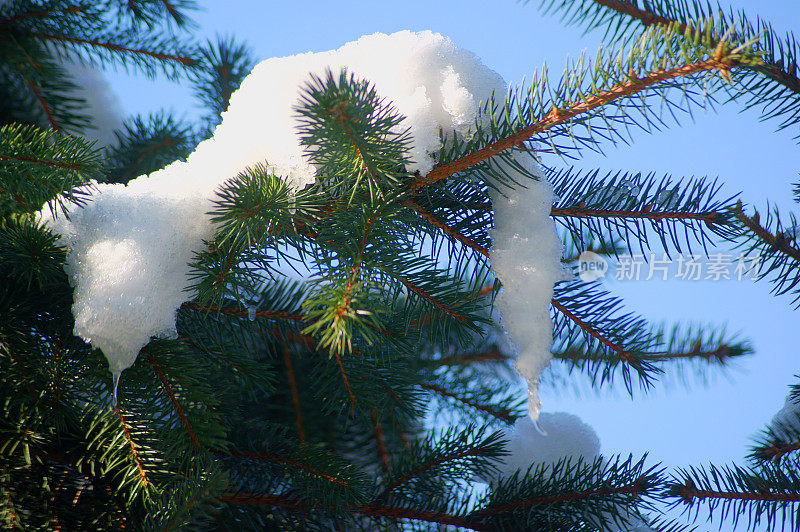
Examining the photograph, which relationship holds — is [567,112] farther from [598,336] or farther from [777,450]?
[777,450]

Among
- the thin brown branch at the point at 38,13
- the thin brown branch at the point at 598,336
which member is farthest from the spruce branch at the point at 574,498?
the thin brown branch at the point at 38,13

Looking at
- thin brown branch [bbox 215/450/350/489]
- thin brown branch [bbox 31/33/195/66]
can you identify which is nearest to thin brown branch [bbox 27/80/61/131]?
thin brown branch [bbox 31/33/195/66]

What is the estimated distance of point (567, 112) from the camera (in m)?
0.41

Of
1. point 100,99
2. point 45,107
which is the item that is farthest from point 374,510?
point 100,99

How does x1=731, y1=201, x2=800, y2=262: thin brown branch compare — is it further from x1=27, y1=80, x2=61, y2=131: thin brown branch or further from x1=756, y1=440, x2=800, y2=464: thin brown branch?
x1=27, y1=80, x2=61, y2=131: thin brown branch

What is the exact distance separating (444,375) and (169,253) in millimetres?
579

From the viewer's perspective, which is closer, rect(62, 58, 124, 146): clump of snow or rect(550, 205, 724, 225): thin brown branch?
rect(550, 205, 724, 225): thin brown branch

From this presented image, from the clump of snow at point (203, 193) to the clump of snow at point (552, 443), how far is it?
0.44 m

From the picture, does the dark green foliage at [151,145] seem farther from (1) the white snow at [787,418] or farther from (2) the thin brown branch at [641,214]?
(1) the white snow at [787,418]

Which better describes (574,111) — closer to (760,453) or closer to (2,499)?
(760,453)

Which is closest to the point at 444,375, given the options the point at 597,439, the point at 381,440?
the point at 381,440

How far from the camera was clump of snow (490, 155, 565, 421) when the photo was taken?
53 cm

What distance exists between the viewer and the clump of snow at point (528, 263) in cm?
53

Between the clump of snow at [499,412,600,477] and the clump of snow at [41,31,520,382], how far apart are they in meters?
0.44
